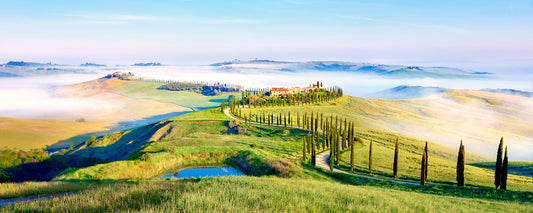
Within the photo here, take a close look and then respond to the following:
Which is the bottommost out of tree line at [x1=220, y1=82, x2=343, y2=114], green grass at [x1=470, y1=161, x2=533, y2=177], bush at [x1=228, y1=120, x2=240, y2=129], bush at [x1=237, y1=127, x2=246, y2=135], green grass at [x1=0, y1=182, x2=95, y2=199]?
green grass at [x1=470, y1=161, x2=533, y2=177]

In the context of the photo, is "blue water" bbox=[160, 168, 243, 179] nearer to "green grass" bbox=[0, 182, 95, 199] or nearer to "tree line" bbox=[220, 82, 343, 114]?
"green grass" bbox=[0, 182, 95, 199]

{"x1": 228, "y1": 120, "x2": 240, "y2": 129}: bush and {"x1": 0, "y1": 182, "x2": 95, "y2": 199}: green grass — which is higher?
{"x1": 0, "y1": 182, "x2": 95, "y2": 199}: green grass

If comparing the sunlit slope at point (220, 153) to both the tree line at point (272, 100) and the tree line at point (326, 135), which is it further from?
the tree line at point (272, 100)

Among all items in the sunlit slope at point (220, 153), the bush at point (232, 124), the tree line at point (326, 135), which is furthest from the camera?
the bush at point (232, 124)

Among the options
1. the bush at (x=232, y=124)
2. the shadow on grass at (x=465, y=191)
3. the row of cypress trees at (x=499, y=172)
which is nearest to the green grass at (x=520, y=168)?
the row of cypress trees at (x=499, y=172)

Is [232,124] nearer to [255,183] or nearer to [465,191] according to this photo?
[465,191]

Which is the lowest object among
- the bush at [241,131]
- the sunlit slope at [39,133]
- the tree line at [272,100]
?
the sunlit slope at [39,133]

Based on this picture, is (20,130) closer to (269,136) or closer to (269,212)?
(269,136)

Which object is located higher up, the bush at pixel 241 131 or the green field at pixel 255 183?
the green field at pixel 255 183

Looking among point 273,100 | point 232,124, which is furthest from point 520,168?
point 273,100

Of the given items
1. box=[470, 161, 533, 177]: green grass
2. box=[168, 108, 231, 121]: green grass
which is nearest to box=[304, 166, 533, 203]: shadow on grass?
box=[470, 161, 533, 177]: green grass
